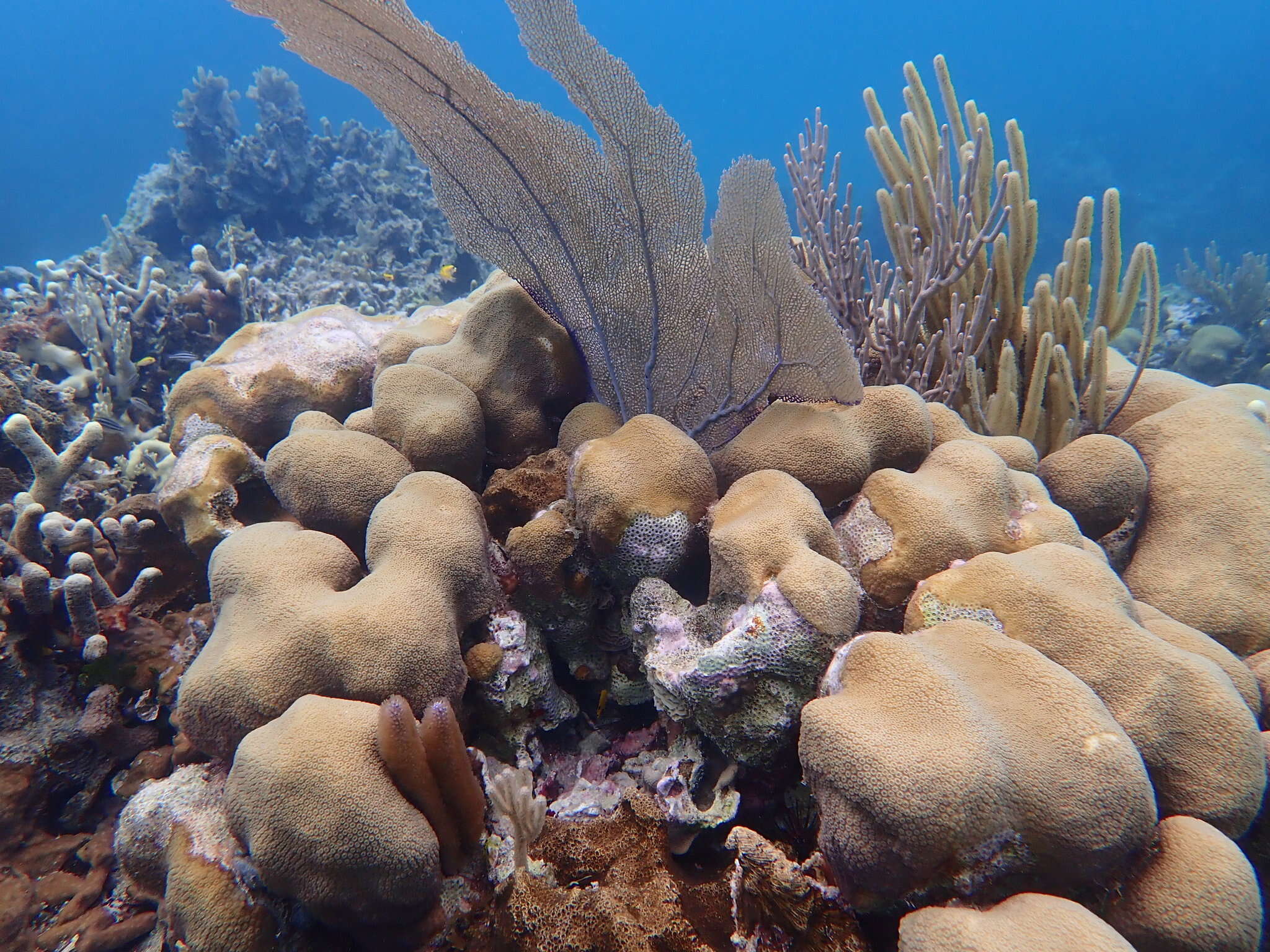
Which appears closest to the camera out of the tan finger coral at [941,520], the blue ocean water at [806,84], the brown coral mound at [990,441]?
the tan finger coral at [941,520]

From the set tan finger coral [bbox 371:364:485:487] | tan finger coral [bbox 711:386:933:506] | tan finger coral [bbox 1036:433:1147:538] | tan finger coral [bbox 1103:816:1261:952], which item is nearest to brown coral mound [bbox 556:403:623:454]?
tan finger coral [bbox 371:364:485:487]

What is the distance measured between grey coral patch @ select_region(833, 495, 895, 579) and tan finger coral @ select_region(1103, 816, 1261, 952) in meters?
1.04

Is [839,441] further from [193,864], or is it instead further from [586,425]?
[193,864]

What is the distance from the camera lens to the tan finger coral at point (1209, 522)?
221cm

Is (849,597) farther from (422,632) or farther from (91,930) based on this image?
(91,930)

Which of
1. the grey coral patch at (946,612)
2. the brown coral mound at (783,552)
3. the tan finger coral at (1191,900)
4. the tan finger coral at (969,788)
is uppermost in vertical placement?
the brown coral mound at (783,552)

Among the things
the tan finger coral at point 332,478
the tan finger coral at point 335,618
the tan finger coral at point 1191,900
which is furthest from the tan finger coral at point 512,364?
the tan finger coral at point 1191,900

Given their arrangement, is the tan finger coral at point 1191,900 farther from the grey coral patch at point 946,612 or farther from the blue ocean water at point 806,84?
the blue ocean water at point 806,84

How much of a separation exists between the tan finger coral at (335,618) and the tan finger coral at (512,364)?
0.75 meters

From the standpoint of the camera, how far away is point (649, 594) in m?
2.24

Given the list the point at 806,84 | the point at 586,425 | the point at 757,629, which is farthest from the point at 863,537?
the point at 806,84

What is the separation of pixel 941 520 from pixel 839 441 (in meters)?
0.49

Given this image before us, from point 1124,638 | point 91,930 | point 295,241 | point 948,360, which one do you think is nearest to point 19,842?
point 91,930

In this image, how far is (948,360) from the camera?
311cm
